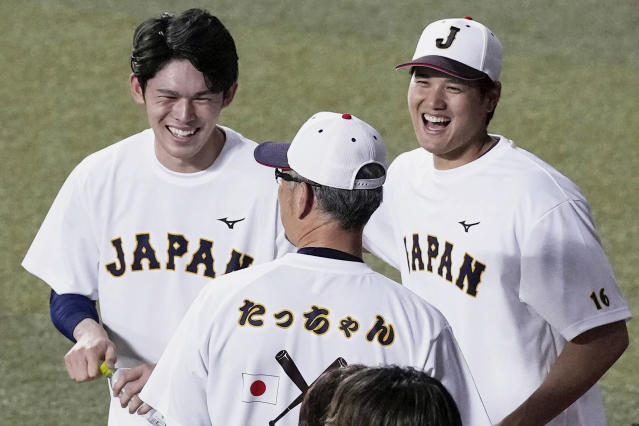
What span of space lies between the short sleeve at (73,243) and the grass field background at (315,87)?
3586 millimetres

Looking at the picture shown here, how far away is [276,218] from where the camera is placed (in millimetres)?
3896

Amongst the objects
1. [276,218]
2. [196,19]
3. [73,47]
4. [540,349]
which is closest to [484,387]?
[540,349]

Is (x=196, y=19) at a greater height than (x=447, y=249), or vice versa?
(x=196, y=19)

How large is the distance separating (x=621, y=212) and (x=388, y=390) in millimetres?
7292

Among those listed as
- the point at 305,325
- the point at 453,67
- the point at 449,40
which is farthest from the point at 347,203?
the point at 449,40

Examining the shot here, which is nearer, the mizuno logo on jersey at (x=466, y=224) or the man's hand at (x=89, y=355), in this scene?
the man's hand at (x=89, y=355)

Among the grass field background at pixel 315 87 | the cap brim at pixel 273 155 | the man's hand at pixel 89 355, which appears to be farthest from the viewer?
the grass field background at pixel 315 87

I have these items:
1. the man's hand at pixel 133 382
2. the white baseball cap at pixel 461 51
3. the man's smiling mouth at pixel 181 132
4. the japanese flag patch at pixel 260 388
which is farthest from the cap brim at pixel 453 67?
the japanese flag patch at pixel 260 388

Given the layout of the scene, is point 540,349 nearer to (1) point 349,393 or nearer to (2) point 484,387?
(2) point 484,387

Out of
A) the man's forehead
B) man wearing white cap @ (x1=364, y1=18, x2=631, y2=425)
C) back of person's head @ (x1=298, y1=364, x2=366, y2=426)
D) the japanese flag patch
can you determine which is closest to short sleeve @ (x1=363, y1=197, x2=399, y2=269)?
man wearing white cap @ (x1=364, y1=18, x2=631, y2=425)

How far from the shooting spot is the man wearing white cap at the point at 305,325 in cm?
295

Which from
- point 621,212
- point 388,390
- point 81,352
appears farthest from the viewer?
point 621,212

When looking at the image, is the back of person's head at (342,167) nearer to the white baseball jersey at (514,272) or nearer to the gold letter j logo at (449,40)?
the white baseball jersey at (514,272)

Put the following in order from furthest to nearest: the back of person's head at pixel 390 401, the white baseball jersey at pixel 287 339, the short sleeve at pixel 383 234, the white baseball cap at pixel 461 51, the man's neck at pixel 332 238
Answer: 1. the short sleeve at pixel 383 234
2. the white baseball cap at pixel 461 51
3. the man's neck at pixel 332 238
4. the white baseball jersey at pixel 287 339
5. the back of person's head at pixel 390 401
